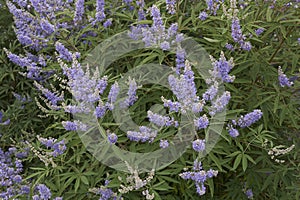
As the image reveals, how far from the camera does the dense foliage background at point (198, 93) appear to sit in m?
3.64

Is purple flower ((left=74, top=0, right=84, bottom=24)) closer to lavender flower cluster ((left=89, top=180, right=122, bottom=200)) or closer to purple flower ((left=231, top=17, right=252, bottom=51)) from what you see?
purple flower ((left=231, top=17, right=252, bottom=51))

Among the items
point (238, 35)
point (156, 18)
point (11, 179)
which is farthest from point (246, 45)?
point (11, 179)

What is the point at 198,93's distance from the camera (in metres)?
3.76

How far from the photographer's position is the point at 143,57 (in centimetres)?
412

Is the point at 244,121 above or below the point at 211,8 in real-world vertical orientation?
below

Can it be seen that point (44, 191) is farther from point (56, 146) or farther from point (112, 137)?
point (112, 137)

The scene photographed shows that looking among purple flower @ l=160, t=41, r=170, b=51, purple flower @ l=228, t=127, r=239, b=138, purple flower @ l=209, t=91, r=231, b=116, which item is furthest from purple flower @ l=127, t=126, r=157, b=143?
purple flower @ l=160, t=41, r=170, b=51

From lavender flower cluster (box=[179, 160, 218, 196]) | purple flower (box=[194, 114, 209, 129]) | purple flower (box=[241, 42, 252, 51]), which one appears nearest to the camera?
purple flower (box=[194, 114, 209, 129])

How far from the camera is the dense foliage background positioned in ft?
11.9

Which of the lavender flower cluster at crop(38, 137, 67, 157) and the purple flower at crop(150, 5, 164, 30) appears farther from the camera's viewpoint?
the lavender flower cluster at crop(38, 137, 67, 157)

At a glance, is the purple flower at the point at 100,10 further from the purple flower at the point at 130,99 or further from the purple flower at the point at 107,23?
the purple flower at the point at 130,99

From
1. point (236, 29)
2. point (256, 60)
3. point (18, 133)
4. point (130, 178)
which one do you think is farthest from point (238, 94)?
point (18, 133)

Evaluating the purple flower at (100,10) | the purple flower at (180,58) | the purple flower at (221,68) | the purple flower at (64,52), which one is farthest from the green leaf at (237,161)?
the purple flower at (100,10)

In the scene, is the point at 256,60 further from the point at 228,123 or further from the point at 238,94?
the point at 228,123
